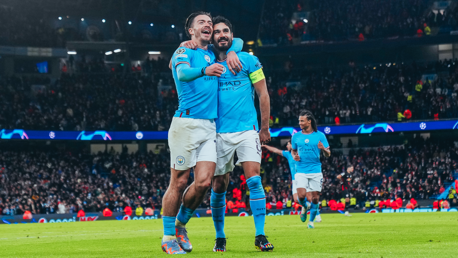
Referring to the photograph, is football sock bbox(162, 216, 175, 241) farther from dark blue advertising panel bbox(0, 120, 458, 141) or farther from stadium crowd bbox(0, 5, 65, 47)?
stadium crowd bbox(0, 5, 65, 47)

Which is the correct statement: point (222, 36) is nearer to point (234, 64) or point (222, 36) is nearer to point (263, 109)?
point (234, 64)

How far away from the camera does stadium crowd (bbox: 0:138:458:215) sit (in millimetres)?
35625

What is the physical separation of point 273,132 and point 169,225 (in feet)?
116

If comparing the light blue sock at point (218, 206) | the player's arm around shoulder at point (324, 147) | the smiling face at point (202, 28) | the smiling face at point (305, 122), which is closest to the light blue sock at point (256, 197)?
the light blue sock at point (218, 206)

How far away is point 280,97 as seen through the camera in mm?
45781

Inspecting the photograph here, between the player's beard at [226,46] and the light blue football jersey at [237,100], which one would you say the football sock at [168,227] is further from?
the player's beard at [226,46]

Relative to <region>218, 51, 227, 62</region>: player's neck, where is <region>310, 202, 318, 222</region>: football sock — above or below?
below

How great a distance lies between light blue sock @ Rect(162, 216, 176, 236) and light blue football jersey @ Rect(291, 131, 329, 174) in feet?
27.4

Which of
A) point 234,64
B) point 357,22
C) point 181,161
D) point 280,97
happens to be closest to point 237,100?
point 234,64

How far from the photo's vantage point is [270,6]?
53.8 metres

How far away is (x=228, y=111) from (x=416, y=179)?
30987 mm

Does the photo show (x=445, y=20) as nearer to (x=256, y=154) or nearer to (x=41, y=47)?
(x=41, y=47)

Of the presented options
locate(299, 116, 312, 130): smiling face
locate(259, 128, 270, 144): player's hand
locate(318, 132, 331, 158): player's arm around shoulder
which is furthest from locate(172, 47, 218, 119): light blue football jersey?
locate(299, 116, 312, 130): smiling face

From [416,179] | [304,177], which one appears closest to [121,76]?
[416,179]
